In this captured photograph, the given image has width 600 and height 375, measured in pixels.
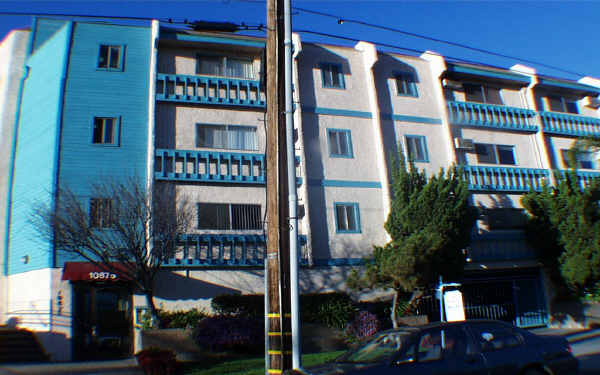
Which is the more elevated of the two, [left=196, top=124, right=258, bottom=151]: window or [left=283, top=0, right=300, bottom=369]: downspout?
[left=196, top=124, right=258, bottom=151]: window

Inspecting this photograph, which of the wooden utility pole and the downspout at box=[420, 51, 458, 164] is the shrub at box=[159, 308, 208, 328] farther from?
the downspout at box=[420, 51, 458, 164]

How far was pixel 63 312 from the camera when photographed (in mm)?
15703

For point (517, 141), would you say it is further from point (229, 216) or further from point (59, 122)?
point (59, 122)

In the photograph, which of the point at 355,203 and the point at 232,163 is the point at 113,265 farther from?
the point at 355,203

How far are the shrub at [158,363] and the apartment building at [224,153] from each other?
4.00 metres

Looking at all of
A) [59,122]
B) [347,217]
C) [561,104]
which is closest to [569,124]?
[561,104]

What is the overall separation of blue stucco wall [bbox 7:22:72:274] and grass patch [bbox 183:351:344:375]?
6517mm

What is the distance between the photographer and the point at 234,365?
13195 mm

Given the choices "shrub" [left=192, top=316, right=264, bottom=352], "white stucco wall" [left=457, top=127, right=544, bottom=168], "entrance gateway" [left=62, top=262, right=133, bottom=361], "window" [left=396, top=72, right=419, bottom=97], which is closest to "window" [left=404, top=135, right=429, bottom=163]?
"window" [left=396, top=72, right=419, bottom=97]

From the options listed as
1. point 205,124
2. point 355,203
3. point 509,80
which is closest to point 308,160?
point 355,203

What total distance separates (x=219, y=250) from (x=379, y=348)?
10417 mm

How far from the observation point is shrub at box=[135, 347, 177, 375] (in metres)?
12.0

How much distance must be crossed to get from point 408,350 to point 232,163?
12772 mm

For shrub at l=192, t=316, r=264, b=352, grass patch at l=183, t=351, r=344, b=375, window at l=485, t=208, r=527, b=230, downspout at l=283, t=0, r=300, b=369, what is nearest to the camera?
downspout at l=283, t=0, r=300, b=369
